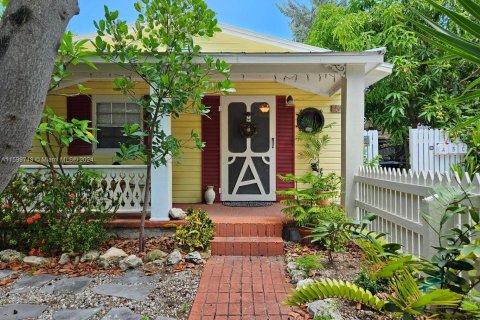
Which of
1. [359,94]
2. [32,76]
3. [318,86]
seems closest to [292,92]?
[318,86]

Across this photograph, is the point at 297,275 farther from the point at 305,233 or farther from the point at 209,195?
the point at 209,195

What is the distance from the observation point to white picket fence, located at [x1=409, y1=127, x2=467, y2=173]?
7914 millimetres

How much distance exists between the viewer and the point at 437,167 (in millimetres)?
8008

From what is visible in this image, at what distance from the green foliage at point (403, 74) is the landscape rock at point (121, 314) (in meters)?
8.38

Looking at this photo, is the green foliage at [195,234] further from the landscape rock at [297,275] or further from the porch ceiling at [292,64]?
the porch ceiling at [292,64]


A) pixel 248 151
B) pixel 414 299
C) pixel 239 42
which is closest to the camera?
pixel 414 299

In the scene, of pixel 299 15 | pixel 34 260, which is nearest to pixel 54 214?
pixel 34 260

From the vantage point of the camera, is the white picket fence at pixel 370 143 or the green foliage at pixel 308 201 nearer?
the green foliage at pixel 308 201

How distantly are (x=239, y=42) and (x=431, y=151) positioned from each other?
16.5 ft

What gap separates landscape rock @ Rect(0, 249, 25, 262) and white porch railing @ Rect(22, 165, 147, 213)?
1.27 m

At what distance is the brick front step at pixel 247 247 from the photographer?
4660 millimetres

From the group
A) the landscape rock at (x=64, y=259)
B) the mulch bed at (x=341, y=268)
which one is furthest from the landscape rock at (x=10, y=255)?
the mulch bed at (x=341, y=268)

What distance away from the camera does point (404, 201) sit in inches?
140

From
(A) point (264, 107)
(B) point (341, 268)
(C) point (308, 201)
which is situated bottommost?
(B) point (341, 268)
